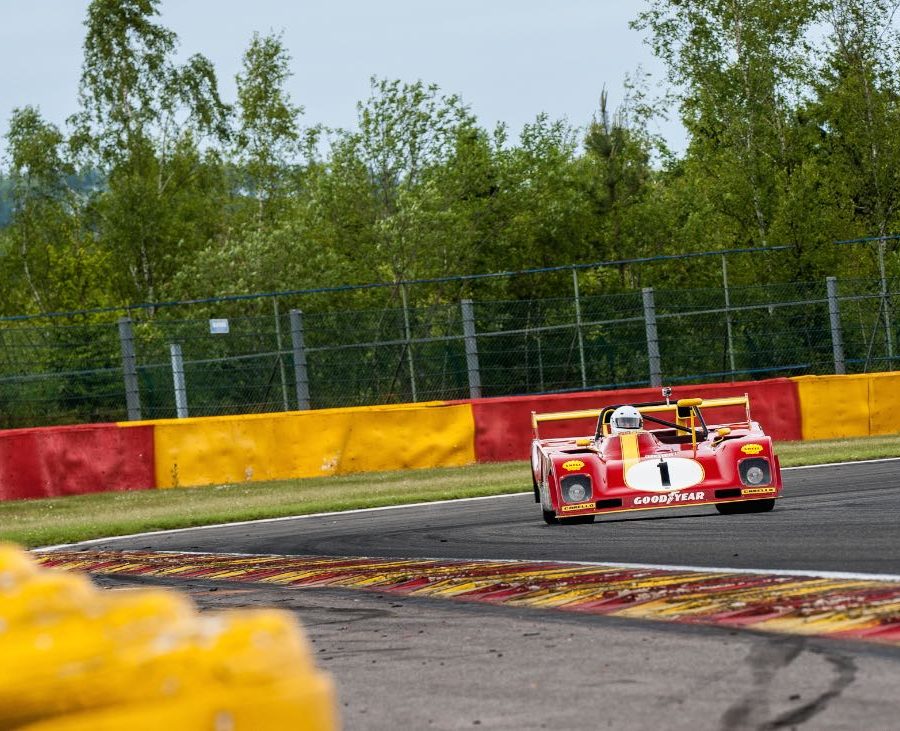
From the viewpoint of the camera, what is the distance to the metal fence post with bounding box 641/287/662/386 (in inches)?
829

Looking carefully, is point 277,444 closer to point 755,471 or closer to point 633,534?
point 755,471

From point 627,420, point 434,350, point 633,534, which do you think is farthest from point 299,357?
point 633,534

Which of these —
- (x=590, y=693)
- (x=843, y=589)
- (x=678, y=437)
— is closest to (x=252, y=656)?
(x=590, y=693)

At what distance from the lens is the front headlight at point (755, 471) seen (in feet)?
35.8

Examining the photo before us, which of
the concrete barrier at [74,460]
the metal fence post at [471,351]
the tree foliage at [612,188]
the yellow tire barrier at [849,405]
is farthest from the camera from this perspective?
the tree foliage at [612,188]

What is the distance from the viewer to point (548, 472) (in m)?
11.2

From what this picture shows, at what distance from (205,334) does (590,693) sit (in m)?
16.8

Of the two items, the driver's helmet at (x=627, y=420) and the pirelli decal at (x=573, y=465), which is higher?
the driver's helmet at (x=627, y=420)

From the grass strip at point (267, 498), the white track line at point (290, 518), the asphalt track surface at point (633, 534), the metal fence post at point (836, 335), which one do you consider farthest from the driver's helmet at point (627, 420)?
the metal fence post at point (836, 335)

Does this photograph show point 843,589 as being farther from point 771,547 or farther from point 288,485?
point 288,485

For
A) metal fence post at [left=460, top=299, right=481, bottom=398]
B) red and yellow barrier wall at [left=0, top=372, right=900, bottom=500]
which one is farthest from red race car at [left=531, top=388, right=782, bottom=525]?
metal fence post at [left=460, top=299, right=481, bottom=398]

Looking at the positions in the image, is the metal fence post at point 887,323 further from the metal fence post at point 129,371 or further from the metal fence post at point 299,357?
the metal fence post at point 129,371

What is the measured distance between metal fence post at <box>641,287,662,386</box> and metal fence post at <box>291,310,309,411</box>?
4609mm

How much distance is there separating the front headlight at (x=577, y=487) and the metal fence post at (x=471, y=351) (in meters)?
9.38
